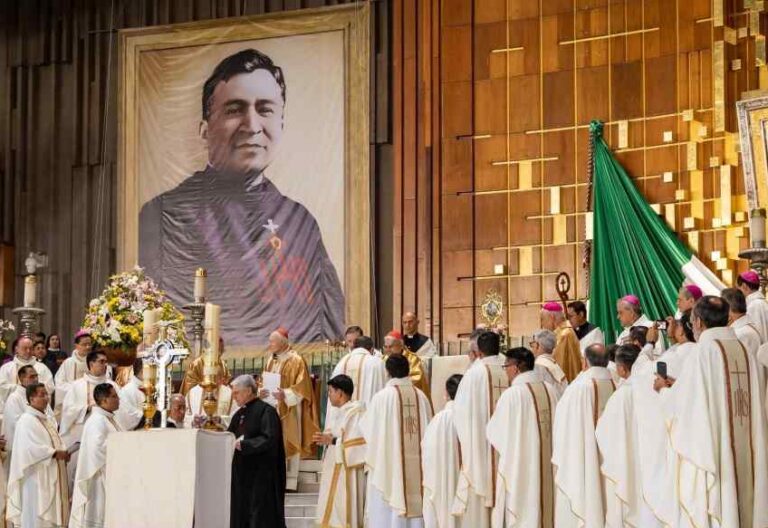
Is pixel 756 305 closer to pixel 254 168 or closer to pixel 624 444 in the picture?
pixel 624 444

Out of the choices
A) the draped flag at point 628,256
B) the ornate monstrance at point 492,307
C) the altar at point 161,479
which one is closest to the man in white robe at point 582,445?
the altar at point 161,479

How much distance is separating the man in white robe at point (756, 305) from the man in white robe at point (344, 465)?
3632mm

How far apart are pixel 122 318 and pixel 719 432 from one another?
24.2 feet

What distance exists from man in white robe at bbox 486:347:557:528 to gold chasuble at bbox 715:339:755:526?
7.90ft

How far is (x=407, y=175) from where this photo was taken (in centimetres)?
1955

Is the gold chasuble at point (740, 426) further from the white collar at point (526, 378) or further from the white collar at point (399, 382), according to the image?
the white collar at point (399, 382)

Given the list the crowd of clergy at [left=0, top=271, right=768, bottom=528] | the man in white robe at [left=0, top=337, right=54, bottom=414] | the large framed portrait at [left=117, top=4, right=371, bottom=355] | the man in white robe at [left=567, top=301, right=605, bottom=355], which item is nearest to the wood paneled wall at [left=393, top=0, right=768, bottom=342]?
the large framed portrait at [left=117, top=4, right=371, bottom=355]

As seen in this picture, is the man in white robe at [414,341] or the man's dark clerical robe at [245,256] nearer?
the man in white robe at [414,341]

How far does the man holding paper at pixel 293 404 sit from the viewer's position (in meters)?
15.7

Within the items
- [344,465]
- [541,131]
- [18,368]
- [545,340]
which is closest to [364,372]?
[344,465]

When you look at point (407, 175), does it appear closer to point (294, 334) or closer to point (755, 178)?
point (294, 334)

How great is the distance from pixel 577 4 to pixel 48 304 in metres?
8.40

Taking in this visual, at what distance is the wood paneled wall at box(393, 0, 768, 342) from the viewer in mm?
17359

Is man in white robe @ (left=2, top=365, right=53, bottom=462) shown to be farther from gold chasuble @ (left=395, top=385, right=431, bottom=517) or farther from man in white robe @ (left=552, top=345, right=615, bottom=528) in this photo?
man in white robe @ (left=552, top=345, right=615, bottom=528)
